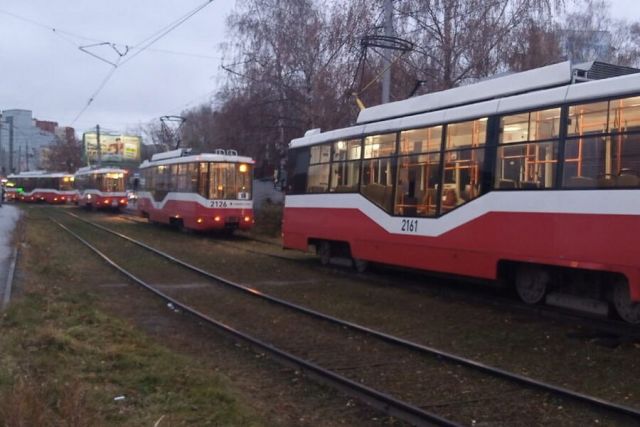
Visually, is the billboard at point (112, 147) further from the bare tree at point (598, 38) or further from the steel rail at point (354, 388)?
the steel rail at point (354, 388)

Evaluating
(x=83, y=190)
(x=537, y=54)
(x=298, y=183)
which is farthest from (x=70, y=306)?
(x=83, y=190)

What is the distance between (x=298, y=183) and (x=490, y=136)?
7.14 m

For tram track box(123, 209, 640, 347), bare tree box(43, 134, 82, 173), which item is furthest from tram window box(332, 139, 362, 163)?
bare tree box(43, 134, 82, 173)

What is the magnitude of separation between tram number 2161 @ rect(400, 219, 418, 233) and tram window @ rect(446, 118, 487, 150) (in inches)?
61.8

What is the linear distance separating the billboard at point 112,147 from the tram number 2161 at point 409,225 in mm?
72653

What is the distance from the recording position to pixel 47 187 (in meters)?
67.6

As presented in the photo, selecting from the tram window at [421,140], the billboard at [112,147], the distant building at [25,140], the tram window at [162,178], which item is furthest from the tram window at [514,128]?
the distant building at [25,140]

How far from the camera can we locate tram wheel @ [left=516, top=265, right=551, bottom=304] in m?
10.9

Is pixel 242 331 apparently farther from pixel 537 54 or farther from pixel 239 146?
pixel 239 146

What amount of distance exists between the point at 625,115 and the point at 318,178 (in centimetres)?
855

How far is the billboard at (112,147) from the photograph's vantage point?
81.8 m

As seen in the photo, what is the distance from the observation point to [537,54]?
76.4 feet


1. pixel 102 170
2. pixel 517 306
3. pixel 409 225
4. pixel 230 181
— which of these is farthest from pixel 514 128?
pixel 102 170

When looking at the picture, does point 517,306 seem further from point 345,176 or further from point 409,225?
point 345,176
